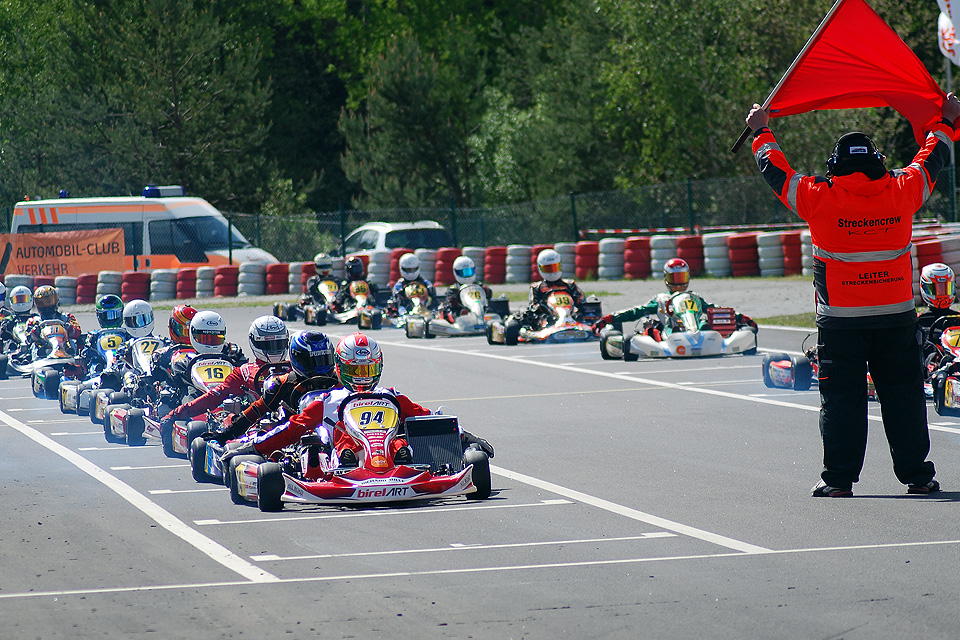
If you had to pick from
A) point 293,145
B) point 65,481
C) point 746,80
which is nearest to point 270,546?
point 65,481

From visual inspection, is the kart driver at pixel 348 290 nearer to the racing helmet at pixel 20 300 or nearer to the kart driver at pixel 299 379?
the racing helmet at pixel 20 300

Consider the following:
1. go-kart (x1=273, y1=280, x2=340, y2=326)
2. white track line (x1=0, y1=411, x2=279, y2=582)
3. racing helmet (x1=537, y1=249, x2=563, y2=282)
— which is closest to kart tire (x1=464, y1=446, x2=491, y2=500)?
white track line (x1=0, y1=411, x2=279, y2=582)

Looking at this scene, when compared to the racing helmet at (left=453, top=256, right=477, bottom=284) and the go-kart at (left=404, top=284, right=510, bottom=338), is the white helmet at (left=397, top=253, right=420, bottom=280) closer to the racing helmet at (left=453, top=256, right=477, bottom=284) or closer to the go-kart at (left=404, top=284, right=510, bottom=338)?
the racing helmet at (left=453, top=256, right=477, bottom=284)

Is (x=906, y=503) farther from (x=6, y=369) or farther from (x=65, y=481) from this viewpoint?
(x=6, y=369)

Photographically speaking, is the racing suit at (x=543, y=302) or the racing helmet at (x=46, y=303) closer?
the racing helmet at (x=46, y=303)

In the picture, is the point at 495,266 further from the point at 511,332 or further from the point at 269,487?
the point at 269,487

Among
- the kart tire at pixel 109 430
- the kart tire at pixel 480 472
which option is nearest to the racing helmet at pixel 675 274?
the kart tire at pixel 109 430

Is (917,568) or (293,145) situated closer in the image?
(917,568)

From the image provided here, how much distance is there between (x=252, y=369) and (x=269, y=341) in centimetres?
33

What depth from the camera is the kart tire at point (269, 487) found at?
27.6ft

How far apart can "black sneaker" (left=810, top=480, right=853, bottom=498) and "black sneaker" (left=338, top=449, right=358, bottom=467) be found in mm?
2690

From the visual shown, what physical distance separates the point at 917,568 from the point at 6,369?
13.4 meters

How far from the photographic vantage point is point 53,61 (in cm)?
4778

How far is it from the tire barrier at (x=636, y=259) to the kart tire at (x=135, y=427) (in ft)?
64.0
